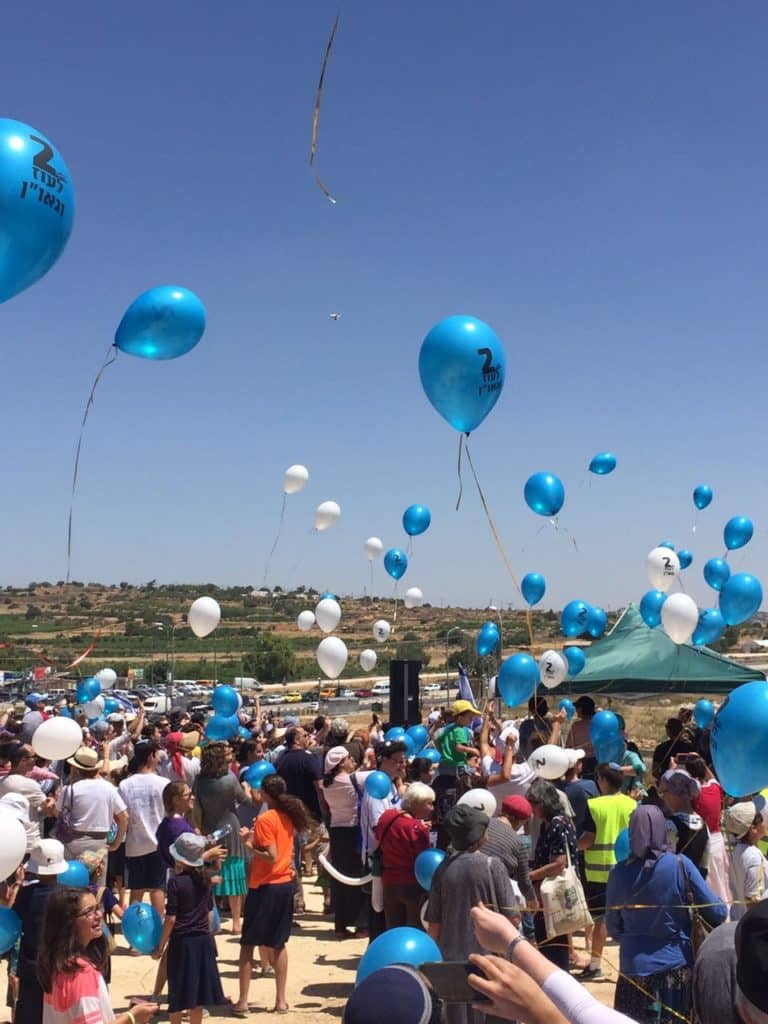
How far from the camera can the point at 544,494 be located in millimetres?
10469

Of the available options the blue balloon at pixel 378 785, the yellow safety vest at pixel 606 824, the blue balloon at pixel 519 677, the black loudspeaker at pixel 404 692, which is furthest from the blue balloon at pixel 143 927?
the black loudspeaker at pixel 404 692

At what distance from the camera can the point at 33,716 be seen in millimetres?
11023

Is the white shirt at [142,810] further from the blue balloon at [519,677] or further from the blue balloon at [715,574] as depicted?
the blue balloon at [715,574]

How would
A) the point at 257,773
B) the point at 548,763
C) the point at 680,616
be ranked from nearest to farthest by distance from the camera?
the point at 548,763 < the point at 257,773 < the point at 680,616

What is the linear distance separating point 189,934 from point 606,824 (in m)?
2.61

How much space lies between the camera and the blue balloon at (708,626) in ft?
38.1

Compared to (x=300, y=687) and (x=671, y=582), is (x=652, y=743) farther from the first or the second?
(x=300, y=687)

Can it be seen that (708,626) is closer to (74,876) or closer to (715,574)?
(715,574)

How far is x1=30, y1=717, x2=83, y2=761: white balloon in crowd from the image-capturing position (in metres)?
6.05

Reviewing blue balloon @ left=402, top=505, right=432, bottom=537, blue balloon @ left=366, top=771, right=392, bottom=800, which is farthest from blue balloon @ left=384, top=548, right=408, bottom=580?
blue balloon @ left=366, top=771, right=392, bottom=800

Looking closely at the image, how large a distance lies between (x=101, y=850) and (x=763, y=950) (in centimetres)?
530

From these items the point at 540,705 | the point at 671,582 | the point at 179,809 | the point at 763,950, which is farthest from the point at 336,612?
the point at 763,950

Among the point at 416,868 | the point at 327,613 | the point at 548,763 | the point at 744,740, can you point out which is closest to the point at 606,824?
the point at 548,763

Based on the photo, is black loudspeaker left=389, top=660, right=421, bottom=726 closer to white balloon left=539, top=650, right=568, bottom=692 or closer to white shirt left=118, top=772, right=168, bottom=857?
white balloon left=539, top=650, right=568, bottom=692
